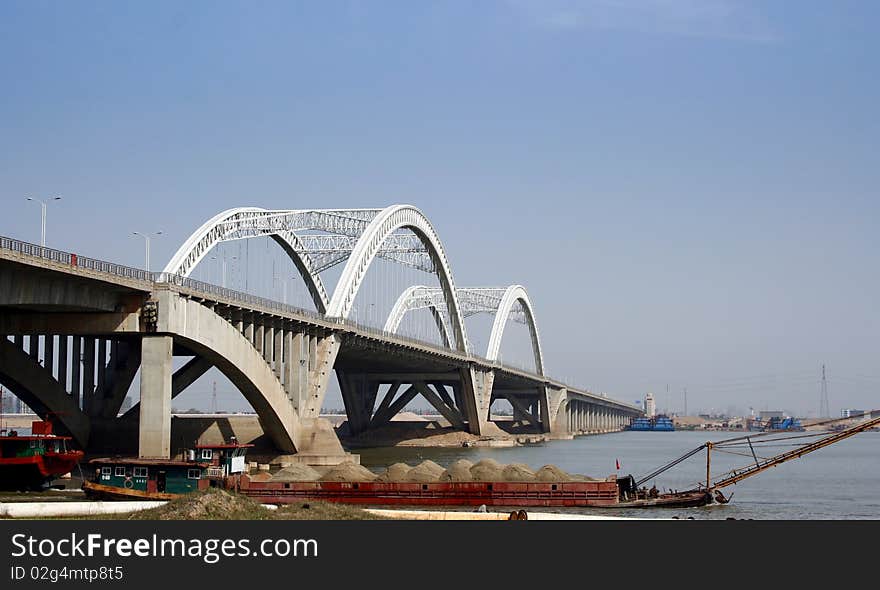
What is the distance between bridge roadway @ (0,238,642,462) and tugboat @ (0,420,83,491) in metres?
4.23

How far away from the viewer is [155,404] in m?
55.9

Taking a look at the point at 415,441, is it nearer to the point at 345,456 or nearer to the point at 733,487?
the point at 345,456

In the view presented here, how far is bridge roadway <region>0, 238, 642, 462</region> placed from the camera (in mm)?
52875

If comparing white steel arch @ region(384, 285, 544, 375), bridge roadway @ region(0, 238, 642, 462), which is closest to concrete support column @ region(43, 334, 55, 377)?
bridge roadway @ region(0, 238, 642, 462)

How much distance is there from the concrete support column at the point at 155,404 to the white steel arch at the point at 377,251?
94.8 feet

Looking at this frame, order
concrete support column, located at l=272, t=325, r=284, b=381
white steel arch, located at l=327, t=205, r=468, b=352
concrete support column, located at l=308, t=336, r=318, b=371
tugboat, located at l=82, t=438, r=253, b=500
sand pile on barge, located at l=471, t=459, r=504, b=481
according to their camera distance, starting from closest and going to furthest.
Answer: tugboat, located at l=82, t=438, r=253, b=500, sand pile on barge, located at l=471, t=459, r=504, b=481, concrete support column, located at l=272, t=325, r=284, b=381, concrete support column, located at l=308, t=336, r=318, b=371, white steel arch, located at l=327, t=205, r=468, b=352

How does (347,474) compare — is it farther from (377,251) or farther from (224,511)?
(377,251)

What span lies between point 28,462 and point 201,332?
12.4 m

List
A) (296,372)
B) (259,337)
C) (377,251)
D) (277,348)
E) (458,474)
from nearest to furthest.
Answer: (458,474)
(259,337)
(277,348)
(296,372)
(377,251)

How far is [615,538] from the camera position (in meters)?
24.8

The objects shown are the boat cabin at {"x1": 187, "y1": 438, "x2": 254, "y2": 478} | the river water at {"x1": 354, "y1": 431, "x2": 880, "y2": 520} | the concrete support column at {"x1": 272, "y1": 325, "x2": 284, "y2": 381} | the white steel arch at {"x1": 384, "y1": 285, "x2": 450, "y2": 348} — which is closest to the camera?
the river water at {"x1": 354, "y1": 431, "x2": 880, "y2": 520}

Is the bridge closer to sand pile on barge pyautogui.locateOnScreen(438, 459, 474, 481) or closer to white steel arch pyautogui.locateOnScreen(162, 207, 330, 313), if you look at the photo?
white steel arch pyautogui.locateOnScreen(162, 207, 330, 313)

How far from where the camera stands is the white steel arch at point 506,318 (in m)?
156

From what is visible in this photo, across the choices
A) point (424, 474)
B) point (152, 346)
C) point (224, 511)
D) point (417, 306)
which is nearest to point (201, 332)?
point (152, 346)
